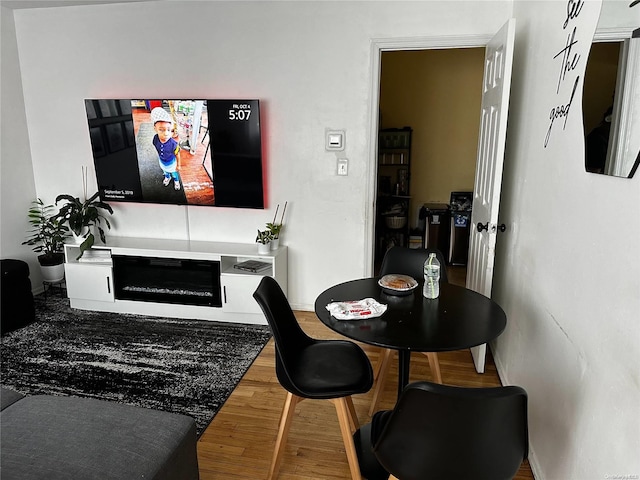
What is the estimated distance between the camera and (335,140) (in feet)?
11.8

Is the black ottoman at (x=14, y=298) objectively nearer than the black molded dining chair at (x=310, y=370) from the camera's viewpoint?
No

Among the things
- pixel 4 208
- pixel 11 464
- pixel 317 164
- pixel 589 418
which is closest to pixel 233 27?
pixel 317 164

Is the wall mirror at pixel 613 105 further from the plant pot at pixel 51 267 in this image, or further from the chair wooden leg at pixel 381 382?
the plant pot at pixel 51 267

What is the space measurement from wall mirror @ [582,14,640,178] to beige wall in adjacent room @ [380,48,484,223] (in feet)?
13.5

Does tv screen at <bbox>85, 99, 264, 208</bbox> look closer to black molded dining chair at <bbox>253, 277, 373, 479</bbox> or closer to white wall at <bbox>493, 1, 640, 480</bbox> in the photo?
black molded dining chair at <bbox>253, 277, 373, 479</bbox>

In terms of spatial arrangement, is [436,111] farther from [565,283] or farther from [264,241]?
[565,283]

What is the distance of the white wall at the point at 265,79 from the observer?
11.3 feet

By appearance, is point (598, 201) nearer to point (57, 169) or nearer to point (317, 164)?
point (317, 164)

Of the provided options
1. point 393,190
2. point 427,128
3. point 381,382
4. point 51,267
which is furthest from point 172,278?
point 427,128

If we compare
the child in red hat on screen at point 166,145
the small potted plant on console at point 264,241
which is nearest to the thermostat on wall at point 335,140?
the small potted plant on console at point 264,241

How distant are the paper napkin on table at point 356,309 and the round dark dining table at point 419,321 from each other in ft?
0.07

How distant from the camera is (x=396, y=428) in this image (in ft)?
4.55

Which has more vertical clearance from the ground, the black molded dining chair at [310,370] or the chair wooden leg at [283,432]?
the black molded dining chair at [310,370]

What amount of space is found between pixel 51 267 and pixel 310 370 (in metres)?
3.29
